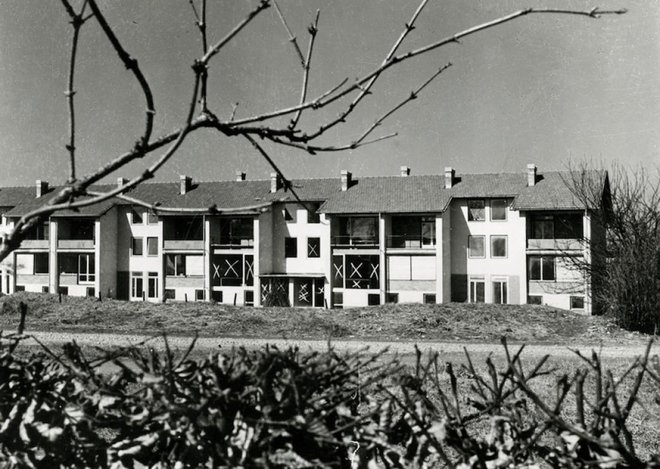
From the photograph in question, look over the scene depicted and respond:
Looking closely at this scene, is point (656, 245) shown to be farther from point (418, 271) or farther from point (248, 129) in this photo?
point (418, 271)

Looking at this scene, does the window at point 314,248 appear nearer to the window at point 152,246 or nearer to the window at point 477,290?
the window at point 477,290

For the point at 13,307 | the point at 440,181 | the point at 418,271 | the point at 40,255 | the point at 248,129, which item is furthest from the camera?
the point at 40,255

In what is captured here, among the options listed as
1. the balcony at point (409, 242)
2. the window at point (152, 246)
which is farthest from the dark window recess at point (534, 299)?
the window at point (152, 246)

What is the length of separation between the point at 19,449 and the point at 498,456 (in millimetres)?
1608

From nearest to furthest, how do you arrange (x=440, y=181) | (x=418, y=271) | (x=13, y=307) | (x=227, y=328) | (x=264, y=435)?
(x=264, y=435), (x=227, y=328), (x=13, y=307), (x=418, y=271), (x=440, y=181)

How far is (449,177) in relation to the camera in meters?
47.8

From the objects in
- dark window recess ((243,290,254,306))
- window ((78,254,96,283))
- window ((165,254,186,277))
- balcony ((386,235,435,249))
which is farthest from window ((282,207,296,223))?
window ((78,254,96,283))

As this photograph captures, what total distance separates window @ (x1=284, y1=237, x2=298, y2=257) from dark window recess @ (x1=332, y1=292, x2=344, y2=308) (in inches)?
189

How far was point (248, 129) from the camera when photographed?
2342mm

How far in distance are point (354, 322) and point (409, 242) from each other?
26005 mm

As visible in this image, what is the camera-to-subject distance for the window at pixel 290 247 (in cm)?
4978

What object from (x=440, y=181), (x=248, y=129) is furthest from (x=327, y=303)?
(x=248, y=129)

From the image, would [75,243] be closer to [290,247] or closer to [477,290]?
[290,247]

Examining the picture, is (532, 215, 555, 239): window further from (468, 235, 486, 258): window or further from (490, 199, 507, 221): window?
(468, 235, 486, 258): window
